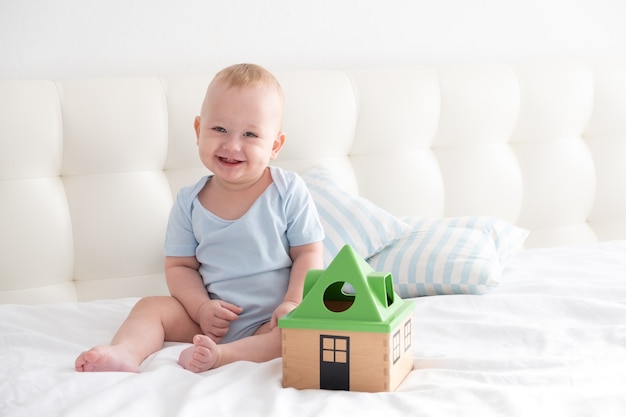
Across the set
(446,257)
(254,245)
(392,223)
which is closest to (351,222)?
(392,223)

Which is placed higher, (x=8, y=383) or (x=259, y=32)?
(x=259, y=32)

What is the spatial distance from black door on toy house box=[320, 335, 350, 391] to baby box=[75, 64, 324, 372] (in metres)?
0.24

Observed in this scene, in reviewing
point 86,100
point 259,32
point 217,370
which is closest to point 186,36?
point 259,32

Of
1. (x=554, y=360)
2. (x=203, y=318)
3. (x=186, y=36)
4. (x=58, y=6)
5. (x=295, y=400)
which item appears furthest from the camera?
(x=186, y=36)

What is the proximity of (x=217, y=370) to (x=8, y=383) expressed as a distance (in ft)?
0.94

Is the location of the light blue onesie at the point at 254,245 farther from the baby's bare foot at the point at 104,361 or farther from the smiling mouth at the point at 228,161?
the baby's bare foot at the point at 104,361

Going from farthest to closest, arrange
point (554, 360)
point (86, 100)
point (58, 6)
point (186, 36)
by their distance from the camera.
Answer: point (186, 36)
point (58, 6)
point (86, 100)
point (554, 360)

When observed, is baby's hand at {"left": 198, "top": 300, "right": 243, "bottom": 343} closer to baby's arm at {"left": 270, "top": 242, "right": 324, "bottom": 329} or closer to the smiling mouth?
baby's arm at {"left": 270, "top": 242, "right": 324, "bottom": 329}

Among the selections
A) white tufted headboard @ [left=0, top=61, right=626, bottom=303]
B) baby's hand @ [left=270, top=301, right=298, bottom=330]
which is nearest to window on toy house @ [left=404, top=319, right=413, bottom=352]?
baby's hand @ [left=270, top=301, right=298, bottom=330]

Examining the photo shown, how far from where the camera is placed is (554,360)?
1.21m

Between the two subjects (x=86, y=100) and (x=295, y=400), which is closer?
(x=295, y=400)

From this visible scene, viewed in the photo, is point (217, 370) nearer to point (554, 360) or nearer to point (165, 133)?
point (554, 360)

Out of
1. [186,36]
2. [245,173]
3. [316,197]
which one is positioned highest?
[186,36]

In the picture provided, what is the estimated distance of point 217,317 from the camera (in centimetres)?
142
